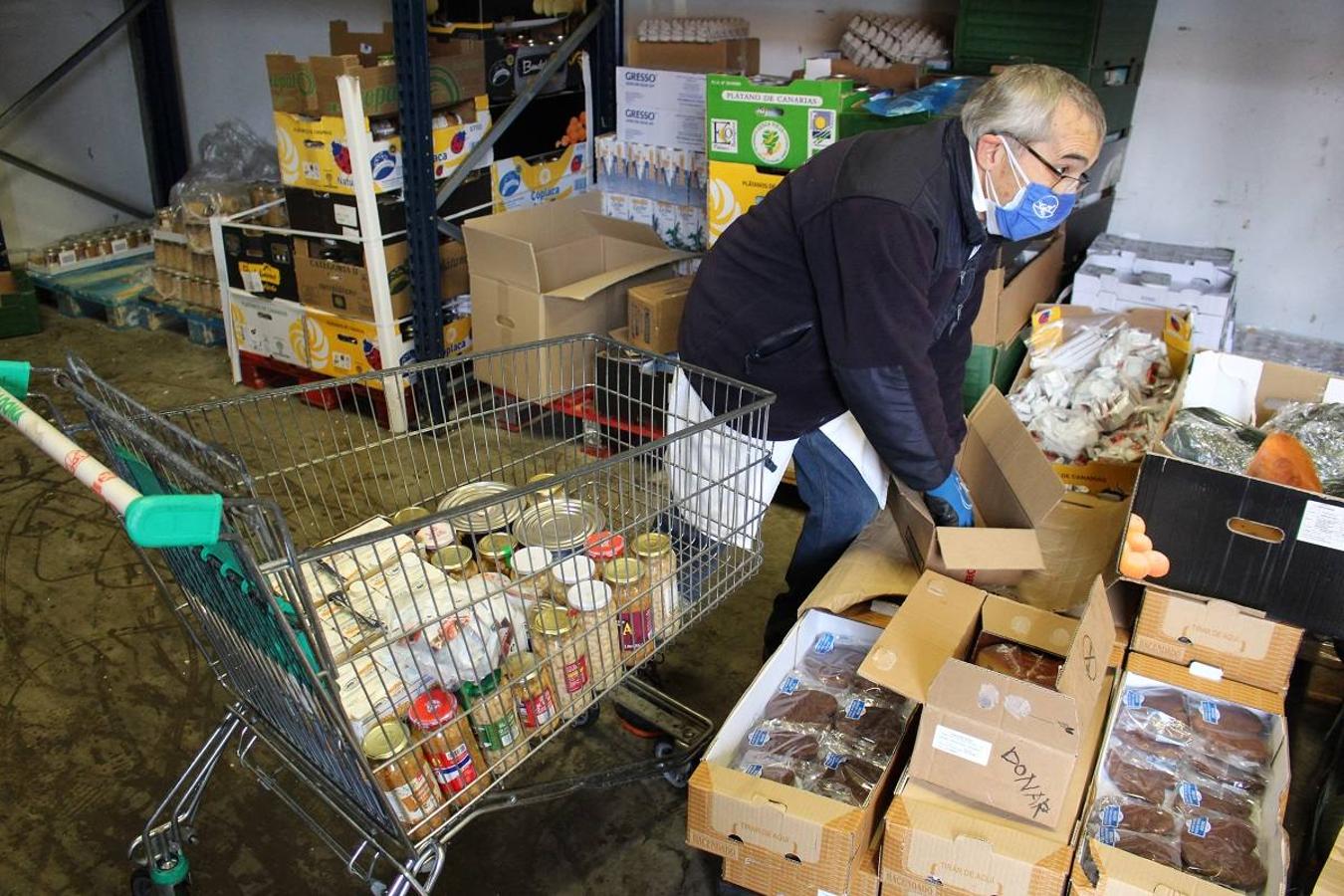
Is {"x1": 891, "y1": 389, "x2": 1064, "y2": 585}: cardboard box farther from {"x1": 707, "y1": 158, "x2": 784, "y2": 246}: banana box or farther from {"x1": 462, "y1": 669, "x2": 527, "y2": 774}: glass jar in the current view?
{"x1": 707, "y1": 158, "x2": 784, "y2": 246}: banana box

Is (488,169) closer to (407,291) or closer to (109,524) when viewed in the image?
(407,291)

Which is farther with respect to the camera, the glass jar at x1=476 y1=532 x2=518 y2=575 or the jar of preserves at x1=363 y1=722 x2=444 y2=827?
the glass jar at x1=476 y1=532 x2=518 y2=575

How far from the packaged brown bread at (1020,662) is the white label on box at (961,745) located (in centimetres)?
28

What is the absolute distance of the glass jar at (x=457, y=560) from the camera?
1908 millimetres

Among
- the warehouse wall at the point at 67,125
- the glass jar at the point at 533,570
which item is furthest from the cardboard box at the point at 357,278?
the warehouse wall at the point at 67,125

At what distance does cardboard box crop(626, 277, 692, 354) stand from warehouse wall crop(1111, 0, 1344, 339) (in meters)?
1.82

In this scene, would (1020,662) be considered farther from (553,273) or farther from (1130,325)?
(553,273)

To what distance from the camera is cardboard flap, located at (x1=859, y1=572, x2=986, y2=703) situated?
1776 mm

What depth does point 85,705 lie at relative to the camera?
2641 mm

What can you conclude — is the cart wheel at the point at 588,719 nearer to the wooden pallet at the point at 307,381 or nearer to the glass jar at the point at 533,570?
the glass jar at the point at 533,570

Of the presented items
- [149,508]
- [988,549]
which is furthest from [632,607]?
[149,508]

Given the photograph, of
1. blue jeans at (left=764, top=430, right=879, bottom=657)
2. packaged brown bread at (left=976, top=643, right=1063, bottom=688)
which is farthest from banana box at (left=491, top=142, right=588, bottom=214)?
packaged brown bread at (left=976, top=643, right=1063, bottom=688)

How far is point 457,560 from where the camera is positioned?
1.94 m

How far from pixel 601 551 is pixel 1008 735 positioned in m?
0.78
